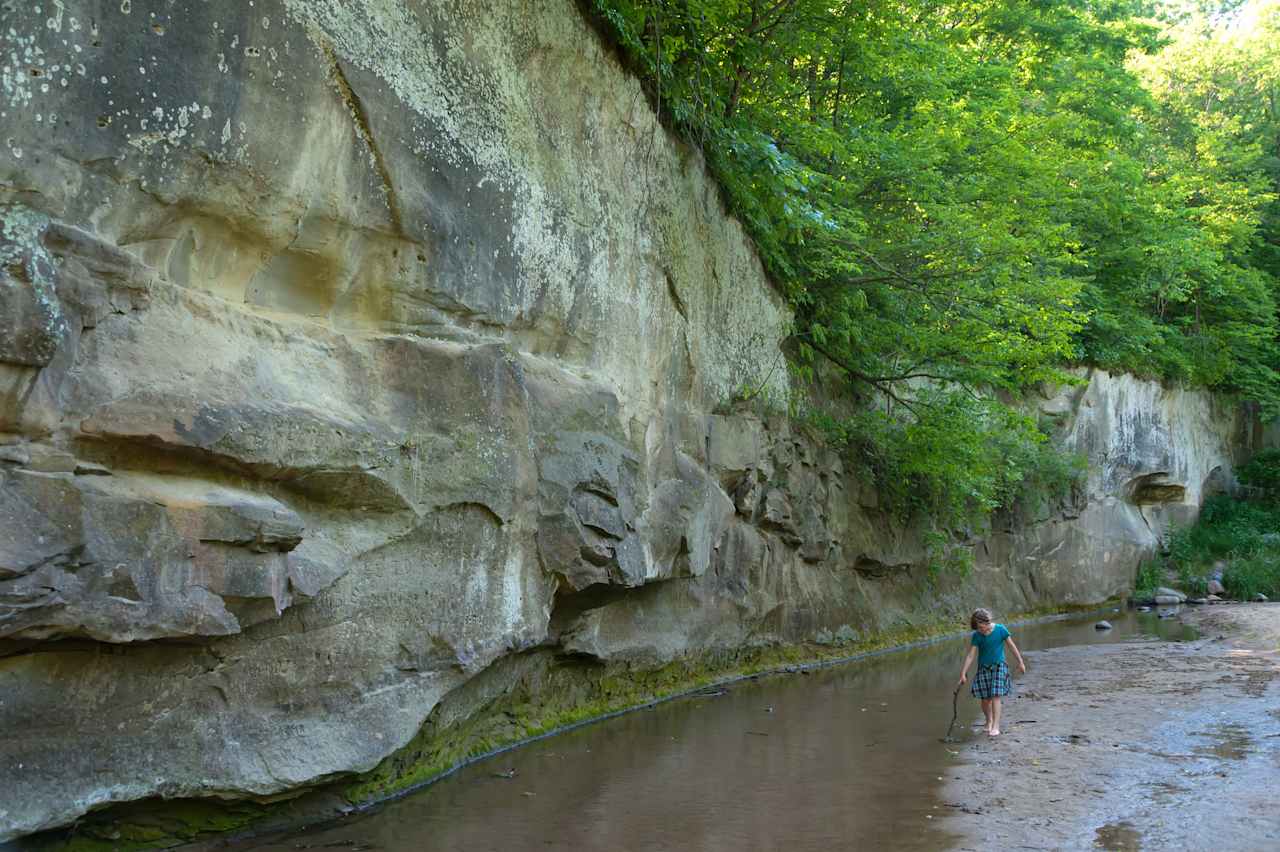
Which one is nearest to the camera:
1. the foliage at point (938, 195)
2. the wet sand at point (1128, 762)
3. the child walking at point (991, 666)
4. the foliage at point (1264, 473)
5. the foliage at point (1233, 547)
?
the wet sand at point (1128, 762)

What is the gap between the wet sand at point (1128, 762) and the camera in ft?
23.7

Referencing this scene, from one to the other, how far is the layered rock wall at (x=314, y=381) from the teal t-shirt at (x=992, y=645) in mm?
3211

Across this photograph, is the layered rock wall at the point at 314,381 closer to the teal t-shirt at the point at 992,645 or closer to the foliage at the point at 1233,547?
the teal t-shirt at the point at 992,645

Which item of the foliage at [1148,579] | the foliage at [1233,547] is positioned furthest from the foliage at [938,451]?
the foliage at [1233,547]

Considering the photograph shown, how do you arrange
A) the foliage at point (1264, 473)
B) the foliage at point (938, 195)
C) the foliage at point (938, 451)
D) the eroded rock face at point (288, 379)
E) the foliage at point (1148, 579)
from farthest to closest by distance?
the foliage at point (1264, 473)
the foliage at point (1148, 579)
the foliage at point (938, 451)
the foliage at point (938, 195)
the eroded rock face at point (288, 379)

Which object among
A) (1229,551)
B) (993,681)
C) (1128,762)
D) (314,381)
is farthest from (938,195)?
(1229,551)

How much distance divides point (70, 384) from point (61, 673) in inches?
62.7

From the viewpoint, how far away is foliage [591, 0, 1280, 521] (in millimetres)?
13609

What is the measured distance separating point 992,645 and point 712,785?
3.63m

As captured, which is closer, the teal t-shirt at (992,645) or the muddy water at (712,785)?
the muddy water at (712,785)

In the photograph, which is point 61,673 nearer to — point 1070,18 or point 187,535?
point 187,535

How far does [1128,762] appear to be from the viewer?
30.4ft

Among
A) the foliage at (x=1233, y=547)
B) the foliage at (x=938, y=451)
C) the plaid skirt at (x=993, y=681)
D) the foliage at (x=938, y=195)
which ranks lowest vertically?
the plaid skirt at (x=993, y=681)

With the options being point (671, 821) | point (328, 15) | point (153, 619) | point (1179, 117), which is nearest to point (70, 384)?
point (153, 619)
